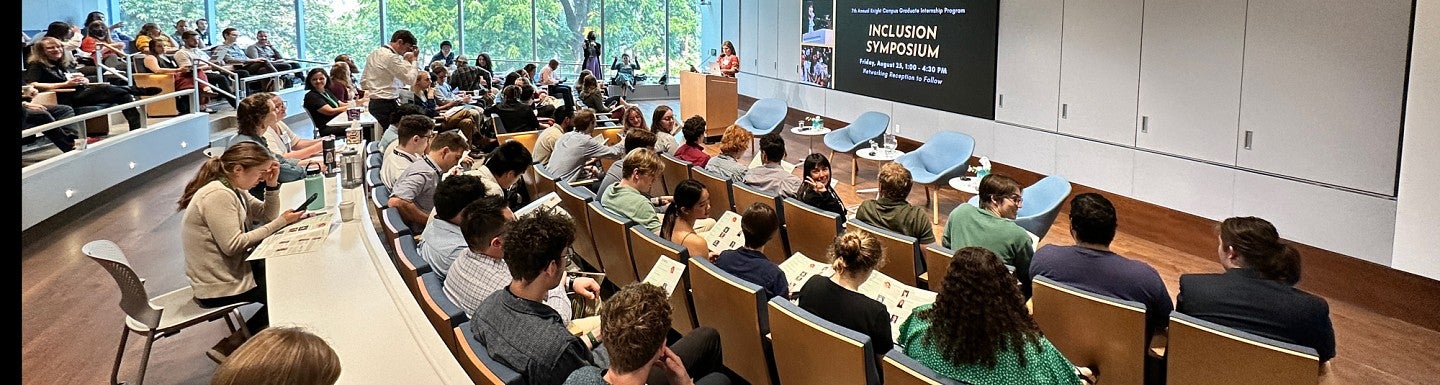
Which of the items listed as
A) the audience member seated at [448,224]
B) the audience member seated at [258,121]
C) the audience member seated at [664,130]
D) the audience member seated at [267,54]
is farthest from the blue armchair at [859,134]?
the audience member seated at [267,54]

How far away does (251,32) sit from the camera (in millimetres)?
17250

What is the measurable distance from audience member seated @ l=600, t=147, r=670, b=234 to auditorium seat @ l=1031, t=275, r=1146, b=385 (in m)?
2.15

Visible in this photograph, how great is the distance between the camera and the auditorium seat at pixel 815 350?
2822mm

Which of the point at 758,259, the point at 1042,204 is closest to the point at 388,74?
the point at 1042,204

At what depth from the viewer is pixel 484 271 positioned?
333 cm

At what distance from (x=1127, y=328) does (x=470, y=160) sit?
4.40 m

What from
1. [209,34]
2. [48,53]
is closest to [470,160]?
[48,53]

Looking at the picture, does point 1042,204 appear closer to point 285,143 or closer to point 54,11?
point 285,143

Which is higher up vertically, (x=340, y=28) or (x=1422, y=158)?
(x=340, y=28)

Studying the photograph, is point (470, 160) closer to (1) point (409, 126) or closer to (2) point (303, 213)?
(1) point (409, 126)

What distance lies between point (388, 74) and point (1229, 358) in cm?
802

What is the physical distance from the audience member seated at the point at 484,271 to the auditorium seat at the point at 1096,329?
175 centimetres

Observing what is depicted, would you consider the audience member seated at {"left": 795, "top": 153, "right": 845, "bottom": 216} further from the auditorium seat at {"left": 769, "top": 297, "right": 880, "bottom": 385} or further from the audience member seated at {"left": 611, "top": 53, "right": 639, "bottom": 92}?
the audience member seated at {"left": 611, "top": 53, "right": 639, "bottom": 92}

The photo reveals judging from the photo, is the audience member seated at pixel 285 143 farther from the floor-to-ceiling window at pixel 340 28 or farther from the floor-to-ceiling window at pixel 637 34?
the floor-to-ceiling window at pixel 637 34
